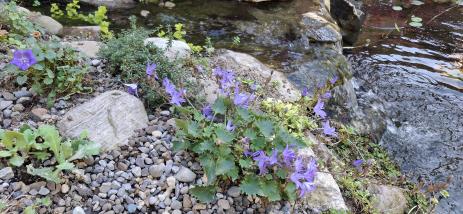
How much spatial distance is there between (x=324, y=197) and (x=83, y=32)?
273 centimetres

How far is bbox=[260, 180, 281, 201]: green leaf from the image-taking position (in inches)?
87.1

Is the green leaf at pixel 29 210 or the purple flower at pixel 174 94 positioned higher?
the purple flower at pixel 174 94

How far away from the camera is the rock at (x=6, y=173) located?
217cm

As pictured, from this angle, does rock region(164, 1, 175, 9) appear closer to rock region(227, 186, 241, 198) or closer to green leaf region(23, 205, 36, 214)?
rock region(227, 186, 241, 198)

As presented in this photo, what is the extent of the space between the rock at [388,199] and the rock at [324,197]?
441 millimetres

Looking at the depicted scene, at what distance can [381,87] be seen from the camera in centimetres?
489

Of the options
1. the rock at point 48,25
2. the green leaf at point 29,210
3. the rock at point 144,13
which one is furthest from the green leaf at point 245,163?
the rock at point 144,13

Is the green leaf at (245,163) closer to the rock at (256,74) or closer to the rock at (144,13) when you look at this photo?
the rock at (256,74)

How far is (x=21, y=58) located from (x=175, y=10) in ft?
10.1

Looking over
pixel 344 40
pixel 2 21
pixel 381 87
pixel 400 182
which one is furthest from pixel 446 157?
pixel 2 21

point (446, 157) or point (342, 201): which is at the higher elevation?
point (342, 201)

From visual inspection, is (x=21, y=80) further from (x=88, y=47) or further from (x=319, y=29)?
(x=319, y=29)

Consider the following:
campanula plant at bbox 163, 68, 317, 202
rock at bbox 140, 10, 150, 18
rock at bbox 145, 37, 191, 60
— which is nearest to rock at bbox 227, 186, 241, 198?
campanula plant at bbox 163, 68, 317, 202

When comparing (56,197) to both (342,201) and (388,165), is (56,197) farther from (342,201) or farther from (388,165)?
(388,165)
